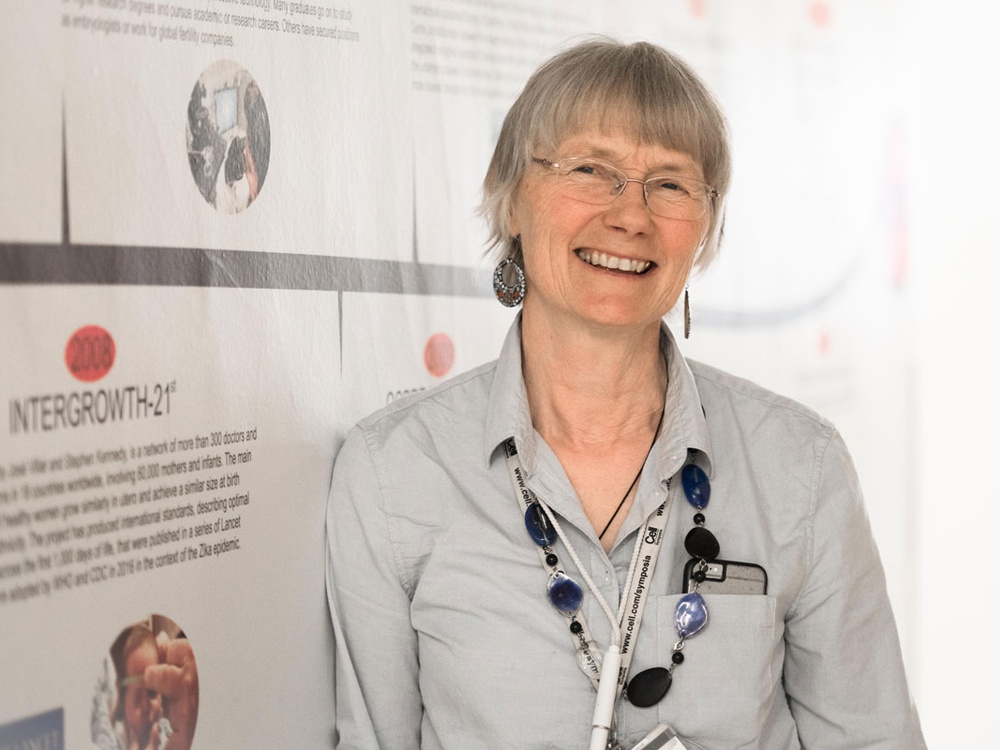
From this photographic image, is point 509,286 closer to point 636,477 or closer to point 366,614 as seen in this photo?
point 636,477

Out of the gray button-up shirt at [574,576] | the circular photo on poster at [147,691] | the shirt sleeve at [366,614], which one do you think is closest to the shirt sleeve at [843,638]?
the gray button-up shirt at [574,576]

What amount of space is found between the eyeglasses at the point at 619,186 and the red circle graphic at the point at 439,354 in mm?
318

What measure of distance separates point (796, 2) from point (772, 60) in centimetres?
15

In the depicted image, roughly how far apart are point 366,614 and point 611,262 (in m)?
0.54

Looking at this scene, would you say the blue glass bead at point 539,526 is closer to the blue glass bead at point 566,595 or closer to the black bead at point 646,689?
the blue glass bead at point 566,595

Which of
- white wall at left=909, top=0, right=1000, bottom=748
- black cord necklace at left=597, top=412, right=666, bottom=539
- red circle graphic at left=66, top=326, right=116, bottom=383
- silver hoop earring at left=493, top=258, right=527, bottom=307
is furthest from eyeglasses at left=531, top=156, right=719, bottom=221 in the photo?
white wall at left=909, top=0, right=1000, bottom=748

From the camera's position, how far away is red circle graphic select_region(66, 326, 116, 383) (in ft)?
3.56

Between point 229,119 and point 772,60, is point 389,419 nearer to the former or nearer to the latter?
point 229,119

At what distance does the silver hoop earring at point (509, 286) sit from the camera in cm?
161

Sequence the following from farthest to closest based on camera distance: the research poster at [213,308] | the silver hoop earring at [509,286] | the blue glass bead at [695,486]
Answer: the silver hoop earring at [509,286]
the blue glass bead at [695,486]
the research poster at [213,308]

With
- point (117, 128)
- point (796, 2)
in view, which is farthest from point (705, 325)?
point (117, 128)

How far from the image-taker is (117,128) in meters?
1.13

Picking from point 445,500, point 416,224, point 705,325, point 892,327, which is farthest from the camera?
point 892,327

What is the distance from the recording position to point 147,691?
1.20 meters
